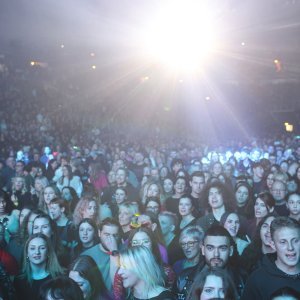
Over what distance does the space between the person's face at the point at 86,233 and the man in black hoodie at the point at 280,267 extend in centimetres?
229

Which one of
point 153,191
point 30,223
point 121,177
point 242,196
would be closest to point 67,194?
point 121,177

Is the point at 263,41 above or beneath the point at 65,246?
above

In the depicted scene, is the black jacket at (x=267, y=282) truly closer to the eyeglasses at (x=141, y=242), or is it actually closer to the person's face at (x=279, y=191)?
the eyeglasses at (x=141, y=242)

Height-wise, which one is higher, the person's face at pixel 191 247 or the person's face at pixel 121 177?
the person's face at pixel 121 177

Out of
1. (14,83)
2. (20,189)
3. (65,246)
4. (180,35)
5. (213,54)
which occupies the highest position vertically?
(213,54)

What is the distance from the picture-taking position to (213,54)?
128 feet

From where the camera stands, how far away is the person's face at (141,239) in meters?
4.18

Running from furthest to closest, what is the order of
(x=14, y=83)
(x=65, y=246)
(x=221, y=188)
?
(x=14, y=83) → (x=221, y=188) → (x=65, y=246)

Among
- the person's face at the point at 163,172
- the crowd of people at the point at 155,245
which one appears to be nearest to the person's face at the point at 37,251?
the crowd of people at the point at 155,245

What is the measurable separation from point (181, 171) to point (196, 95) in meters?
32.0

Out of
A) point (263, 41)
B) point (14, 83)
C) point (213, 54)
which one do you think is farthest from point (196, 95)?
point (14, 83)

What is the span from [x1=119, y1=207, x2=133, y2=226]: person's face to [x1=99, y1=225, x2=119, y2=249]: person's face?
0.98 m

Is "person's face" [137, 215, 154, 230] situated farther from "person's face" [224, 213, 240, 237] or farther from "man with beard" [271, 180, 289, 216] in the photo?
"man with beard" [271, 180, 289, 216]

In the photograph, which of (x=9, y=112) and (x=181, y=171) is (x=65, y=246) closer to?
(x=181, y=171)
